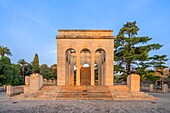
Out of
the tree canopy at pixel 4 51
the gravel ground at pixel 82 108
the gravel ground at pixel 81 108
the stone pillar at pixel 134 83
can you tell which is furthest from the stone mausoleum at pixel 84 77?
the tree canopy at pixel 4 51

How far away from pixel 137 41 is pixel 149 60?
9.45 ft

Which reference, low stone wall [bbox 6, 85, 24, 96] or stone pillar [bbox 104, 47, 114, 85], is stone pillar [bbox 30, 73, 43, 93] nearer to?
low stone wall [bbox 6, 85, 24, 96]

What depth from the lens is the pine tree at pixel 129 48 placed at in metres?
21.0

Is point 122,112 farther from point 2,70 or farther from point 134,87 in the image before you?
point 2,70

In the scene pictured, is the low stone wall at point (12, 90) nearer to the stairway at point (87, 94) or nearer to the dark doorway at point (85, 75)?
the stairway at point (87, 94)

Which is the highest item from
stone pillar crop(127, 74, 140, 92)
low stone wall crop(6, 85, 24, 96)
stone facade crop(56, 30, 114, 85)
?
stone facade crop(56, 30, 114, 85)

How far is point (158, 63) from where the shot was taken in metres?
21.2

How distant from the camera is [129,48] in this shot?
22109 millimetres

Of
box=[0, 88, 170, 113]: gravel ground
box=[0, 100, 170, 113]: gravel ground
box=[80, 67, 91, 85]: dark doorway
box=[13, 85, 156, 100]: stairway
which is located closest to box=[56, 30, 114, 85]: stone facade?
box=[13, 85, 156, 100]: stairway

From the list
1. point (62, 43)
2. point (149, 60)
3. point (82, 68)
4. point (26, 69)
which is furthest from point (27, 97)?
point (26, 69)

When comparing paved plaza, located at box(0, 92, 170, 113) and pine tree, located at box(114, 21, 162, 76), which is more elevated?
pine tree, located at box(114, 21, 162, 76)

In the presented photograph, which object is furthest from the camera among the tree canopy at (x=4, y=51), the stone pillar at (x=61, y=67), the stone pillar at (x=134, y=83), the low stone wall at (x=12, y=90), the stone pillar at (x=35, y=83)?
the tree canopy at (x=4, y=51)

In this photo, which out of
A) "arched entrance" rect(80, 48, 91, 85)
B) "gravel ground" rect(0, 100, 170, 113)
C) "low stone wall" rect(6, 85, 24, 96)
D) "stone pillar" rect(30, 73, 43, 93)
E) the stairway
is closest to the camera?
"gravel ground" rect(0, 100, 170, 113)

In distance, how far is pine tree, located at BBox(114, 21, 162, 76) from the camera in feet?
69.0
